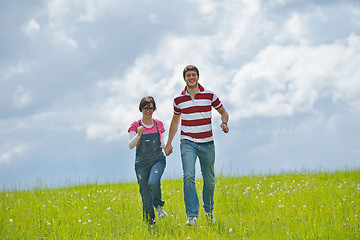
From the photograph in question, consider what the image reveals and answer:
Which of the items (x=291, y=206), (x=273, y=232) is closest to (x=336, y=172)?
(x=291, y=206)

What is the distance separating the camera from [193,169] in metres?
6.67

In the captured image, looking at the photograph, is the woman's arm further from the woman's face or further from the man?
the man

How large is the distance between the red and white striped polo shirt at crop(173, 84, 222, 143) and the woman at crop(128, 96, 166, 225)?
55cm

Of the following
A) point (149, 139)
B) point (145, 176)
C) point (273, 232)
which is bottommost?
point (273, 232)

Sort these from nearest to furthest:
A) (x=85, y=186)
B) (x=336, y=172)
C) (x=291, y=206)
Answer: (x=291, y=206), (x=85, y=186), (x=336, y=172)

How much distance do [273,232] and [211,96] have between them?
107 inches

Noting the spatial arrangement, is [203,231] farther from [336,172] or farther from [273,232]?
[336,172]

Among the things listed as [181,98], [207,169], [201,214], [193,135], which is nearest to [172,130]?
[193,135]

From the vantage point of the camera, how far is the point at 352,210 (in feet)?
25.9

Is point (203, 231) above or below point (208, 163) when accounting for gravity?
below

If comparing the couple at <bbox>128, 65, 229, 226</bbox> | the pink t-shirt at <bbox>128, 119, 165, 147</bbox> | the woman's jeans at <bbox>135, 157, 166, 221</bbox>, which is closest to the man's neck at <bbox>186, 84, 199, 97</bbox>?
the couple at <bbox>128, 65, 229, 226</bbox>

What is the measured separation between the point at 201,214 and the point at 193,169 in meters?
1.86

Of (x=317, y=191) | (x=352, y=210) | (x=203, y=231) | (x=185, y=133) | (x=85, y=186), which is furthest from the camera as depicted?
(x=85, y=186)

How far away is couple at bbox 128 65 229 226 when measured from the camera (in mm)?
6723
